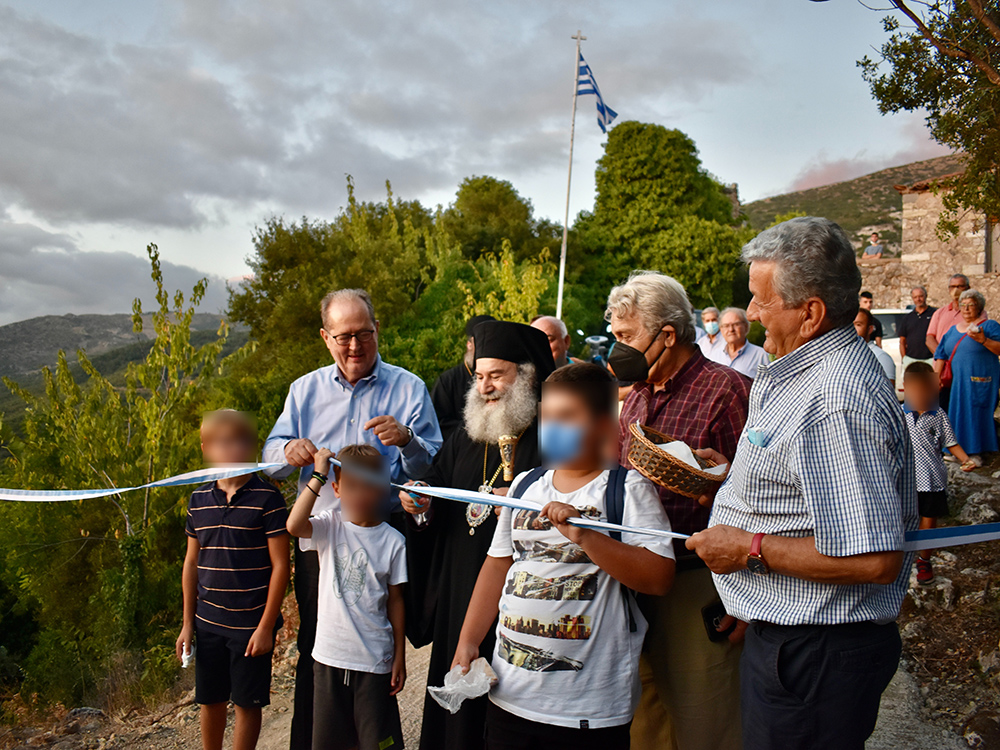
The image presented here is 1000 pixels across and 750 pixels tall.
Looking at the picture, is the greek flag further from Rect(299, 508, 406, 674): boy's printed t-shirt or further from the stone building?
Rect(299, 508, 406, 674): boy's printed t-shirt

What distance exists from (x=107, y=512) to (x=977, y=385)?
12360 millimetres

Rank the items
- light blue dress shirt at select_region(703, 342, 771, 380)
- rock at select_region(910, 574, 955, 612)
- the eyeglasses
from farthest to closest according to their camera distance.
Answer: light blue dress shirt at select_region(703, 342, 771, 380) → rock at select_region(910, 574, 955, 612) → the eyeglasses

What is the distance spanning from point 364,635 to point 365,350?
1434 mm

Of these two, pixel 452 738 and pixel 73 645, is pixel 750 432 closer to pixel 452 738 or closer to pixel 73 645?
pixel 452 738

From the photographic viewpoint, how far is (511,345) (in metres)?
3.28

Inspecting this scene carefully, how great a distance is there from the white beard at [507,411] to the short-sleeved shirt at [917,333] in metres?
9.19

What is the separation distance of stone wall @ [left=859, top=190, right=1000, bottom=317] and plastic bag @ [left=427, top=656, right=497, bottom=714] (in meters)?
19.1

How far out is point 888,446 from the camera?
1712mm

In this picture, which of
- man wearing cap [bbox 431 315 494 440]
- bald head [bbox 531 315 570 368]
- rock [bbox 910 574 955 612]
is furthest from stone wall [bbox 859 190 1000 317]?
man wearing cap [bbox 431 315 494 440]

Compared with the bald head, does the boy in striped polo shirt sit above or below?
below

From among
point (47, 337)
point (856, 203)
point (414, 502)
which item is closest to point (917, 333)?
point (414, 502)

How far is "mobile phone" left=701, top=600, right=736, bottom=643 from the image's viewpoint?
2525mm

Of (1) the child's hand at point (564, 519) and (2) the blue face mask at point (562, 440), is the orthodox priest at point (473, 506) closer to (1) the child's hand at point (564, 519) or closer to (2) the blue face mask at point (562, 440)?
(2) the blue face mask at point (562, 440)

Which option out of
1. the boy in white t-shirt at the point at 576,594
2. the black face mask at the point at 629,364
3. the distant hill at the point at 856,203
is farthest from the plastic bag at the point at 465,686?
the distant hill at the point at 856,203
